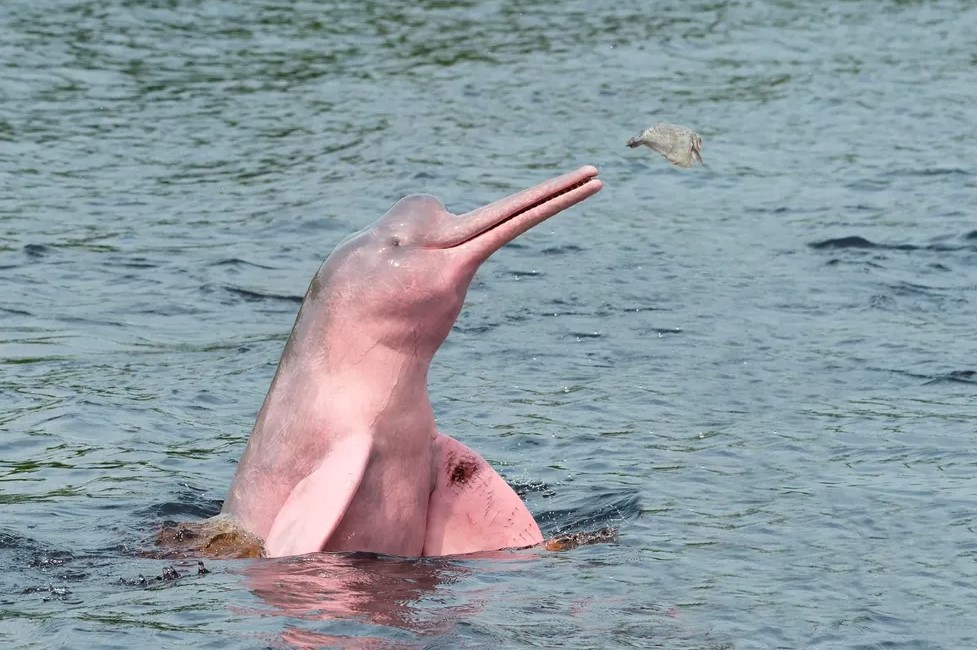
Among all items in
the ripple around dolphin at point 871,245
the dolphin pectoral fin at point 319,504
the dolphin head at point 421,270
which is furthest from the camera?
the ripple around dolphin at point 871,245

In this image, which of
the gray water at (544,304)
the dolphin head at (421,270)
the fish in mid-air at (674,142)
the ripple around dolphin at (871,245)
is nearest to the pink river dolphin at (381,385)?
the dolphin head at (421,270)

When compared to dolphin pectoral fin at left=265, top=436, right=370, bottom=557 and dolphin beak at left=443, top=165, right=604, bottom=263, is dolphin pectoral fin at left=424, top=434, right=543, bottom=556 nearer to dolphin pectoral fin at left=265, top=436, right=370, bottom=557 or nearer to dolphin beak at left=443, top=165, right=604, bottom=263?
dolphin pectoral fin at left=265, top=436, right=370, bottom=557

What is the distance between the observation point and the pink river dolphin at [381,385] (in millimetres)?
8836

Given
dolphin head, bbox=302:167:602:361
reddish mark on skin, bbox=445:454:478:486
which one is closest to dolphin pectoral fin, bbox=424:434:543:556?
reddish mark on skin, bbox=445:454:478:486

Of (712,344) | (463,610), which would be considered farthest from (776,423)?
(463,610)

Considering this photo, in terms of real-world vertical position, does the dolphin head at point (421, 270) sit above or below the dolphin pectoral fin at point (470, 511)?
above

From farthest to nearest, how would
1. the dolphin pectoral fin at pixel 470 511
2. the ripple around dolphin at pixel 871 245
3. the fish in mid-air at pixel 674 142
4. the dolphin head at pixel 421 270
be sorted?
1. the ripple around dolphin at pixel 871 245
2. the fish in mid-air at pixel 674 142
3. the dolphin pectoral fin at pixel 470 511
4. the dolphin head at pixel 421 270

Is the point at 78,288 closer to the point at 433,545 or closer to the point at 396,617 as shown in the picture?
the point at 433,545

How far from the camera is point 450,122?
22.5 metres

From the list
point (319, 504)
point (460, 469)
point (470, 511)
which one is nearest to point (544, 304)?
point (460, 469)

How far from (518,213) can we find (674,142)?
360 centimetres

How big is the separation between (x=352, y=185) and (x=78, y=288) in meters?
4.87

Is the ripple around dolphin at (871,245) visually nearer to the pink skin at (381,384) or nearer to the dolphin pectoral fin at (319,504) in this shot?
the pink skin at (381,384)

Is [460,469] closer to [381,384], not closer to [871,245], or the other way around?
[381,384]
